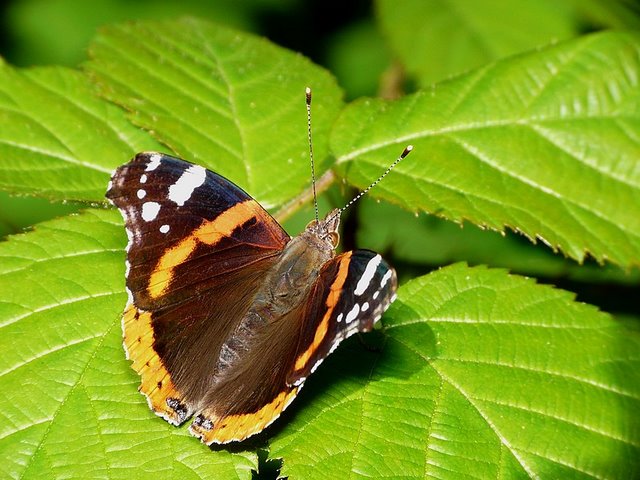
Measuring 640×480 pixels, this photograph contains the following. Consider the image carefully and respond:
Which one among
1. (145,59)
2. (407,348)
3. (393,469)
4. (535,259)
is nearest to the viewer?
(393,469)

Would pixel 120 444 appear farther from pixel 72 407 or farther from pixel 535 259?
pixel 535 259

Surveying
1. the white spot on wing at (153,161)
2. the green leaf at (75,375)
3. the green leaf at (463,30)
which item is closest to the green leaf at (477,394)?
the green leaf at (75,375)

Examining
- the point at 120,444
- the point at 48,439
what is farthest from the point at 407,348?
the point at 48,439

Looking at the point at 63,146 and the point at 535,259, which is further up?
the point at 63,146

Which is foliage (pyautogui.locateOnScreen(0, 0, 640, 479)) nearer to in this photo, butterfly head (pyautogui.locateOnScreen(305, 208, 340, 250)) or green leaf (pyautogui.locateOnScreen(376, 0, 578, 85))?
butterfly head (pyautogui.locateOnScreen(305, 208, 340, 250))

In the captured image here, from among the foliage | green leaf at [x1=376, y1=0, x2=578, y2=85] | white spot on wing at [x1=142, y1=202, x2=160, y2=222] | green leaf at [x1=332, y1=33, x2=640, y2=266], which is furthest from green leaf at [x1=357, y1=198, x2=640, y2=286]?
white spot on wing at [x1=142, y1=202, x2=160, y2=222]

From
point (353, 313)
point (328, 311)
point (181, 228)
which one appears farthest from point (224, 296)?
point (353, 313)

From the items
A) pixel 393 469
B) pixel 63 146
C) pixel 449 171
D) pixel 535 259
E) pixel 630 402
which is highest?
pixel 63 146

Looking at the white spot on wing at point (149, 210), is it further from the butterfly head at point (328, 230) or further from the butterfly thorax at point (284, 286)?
the butterfly head at point (328, 230)
